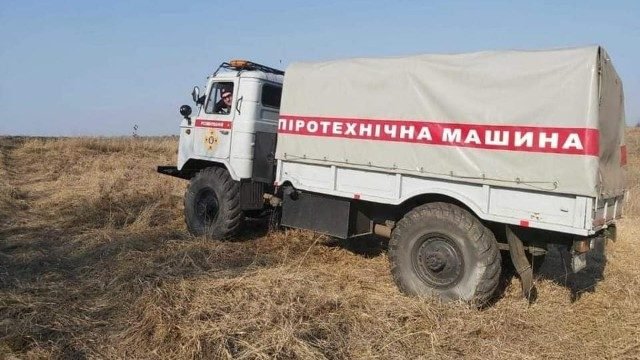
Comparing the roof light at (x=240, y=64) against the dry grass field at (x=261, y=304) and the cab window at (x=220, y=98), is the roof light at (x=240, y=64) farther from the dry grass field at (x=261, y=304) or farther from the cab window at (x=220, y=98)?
the dry grass field at (x=261, y=304)

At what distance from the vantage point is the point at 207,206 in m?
8.38

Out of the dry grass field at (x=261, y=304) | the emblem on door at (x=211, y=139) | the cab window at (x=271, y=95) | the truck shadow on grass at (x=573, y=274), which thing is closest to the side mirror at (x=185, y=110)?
the emblem on door at (x=211, y=139)

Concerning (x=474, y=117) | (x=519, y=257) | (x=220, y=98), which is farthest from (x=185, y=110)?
(x=519, y=257)

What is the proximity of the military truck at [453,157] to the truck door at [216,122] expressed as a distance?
0.31m

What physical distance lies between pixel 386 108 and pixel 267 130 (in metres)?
2.42

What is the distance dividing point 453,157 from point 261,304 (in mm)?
2492

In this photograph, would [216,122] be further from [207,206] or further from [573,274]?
[573,274]

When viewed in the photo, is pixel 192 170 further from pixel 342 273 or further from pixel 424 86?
pixel 424 86

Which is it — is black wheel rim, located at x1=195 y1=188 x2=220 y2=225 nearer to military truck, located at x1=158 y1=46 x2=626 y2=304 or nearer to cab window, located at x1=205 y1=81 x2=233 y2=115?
military truck, located at x1=158 y1=46 x2=626 y2=304

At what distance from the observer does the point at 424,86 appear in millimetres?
→ 5918

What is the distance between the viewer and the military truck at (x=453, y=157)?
16.4 ft

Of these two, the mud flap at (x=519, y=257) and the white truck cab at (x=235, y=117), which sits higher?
the white truck cab at (x=235, y=117)

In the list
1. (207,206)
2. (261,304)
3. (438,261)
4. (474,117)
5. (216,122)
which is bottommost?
(261,304)

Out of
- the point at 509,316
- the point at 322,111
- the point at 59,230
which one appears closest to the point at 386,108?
the point at 322,111
